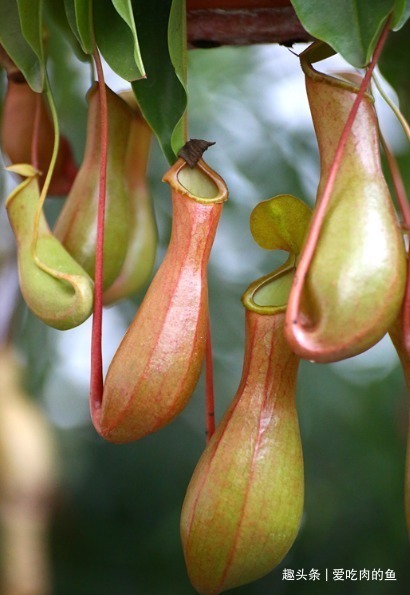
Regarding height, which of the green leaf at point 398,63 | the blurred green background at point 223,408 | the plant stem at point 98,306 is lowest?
the blurred green background at point 223,408

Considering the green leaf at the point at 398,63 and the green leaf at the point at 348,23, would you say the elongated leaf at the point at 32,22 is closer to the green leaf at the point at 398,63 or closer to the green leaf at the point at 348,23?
the green leaf at the point at 348,23

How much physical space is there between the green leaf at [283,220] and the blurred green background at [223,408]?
1096mm

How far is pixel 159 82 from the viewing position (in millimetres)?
575

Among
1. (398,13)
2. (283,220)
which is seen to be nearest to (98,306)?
(283,220)

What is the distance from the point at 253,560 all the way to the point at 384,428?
1.32 m

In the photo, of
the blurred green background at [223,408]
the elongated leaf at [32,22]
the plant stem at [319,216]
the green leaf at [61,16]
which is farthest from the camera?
the blurred green background at [223,408]

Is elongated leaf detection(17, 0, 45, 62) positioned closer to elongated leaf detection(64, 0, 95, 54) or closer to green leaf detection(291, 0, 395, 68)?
elongated leaf detection(64, 0, 95, 54)

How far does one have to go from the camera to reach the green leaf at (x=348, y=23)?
0.46 meters

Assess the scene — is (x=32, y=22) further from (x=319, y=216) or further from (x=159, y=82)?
(x=319, y=216)

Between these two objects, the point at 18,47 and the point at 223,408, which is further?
the point at 223,408

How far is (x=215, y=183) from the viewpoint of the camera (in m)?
0.54

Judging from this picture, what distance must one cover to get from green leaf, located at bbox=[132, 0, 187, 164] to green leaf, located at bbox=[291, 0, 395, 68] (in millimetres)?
104

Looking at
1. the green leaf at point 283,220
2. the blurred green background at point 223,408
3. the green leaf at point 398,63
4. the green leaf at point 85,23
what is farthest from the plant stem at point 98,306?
the blurred green background at point 223,408

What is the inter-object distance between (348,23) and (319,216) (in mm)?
133
